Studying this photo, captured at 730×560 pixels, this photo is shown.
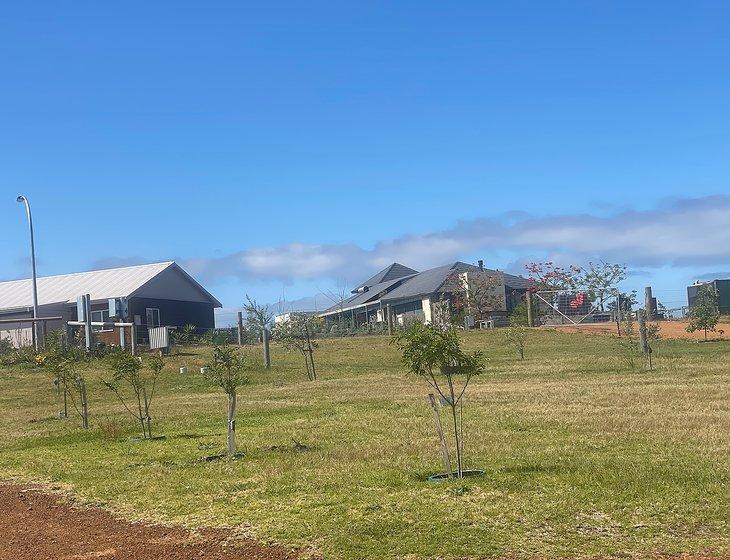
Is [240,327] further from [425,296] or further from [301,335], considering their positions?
[425,296]

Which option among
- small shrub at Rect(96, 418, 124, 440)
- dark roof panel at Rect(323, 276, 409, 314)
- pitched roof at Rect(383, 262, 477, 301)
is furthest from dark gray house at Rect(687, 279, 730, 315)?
small shrub at Rect(96, 418, 124, 440)

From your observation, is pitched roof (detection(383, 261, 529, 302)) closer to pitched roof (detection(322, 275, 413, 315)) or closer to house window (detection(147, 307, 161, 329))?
pitched roof (detection(322, 275, 413, 315))

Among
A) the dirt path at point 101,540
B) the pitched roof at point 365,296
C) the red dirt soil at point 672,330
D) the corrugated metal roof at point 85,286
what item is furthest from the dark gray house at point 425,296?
the dirt path at point 101,540

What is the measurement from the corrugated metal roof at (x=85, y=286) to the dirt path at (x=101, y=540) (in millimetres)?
36002

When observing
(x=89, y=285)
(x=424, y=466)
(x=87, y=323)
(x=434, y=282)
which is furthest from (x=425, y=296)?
(x=424, y=466)

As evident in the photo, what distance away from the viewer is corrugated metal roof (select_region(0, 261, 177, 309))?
148 feet

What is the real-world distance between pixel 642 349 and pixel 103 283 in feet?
102

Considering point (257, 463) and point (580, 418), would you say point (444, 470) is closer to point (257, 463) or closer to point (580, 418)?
point (257, 463)

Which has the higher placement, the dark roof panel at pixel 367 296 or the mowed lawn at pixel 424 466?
the dark roof panel at pixel 367 296

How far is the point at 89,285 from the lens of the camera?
46.8 m

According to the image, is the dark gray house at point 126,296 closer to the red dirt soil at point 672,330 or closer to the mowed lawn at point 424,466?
the red dirt soil at point 672,330

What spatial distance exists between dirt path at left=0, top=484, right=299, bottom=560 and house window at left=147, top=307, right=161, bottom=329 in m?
37.4

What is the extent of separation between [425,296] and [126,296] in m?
19.0

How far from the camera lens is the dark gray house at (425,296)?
4969 cm
